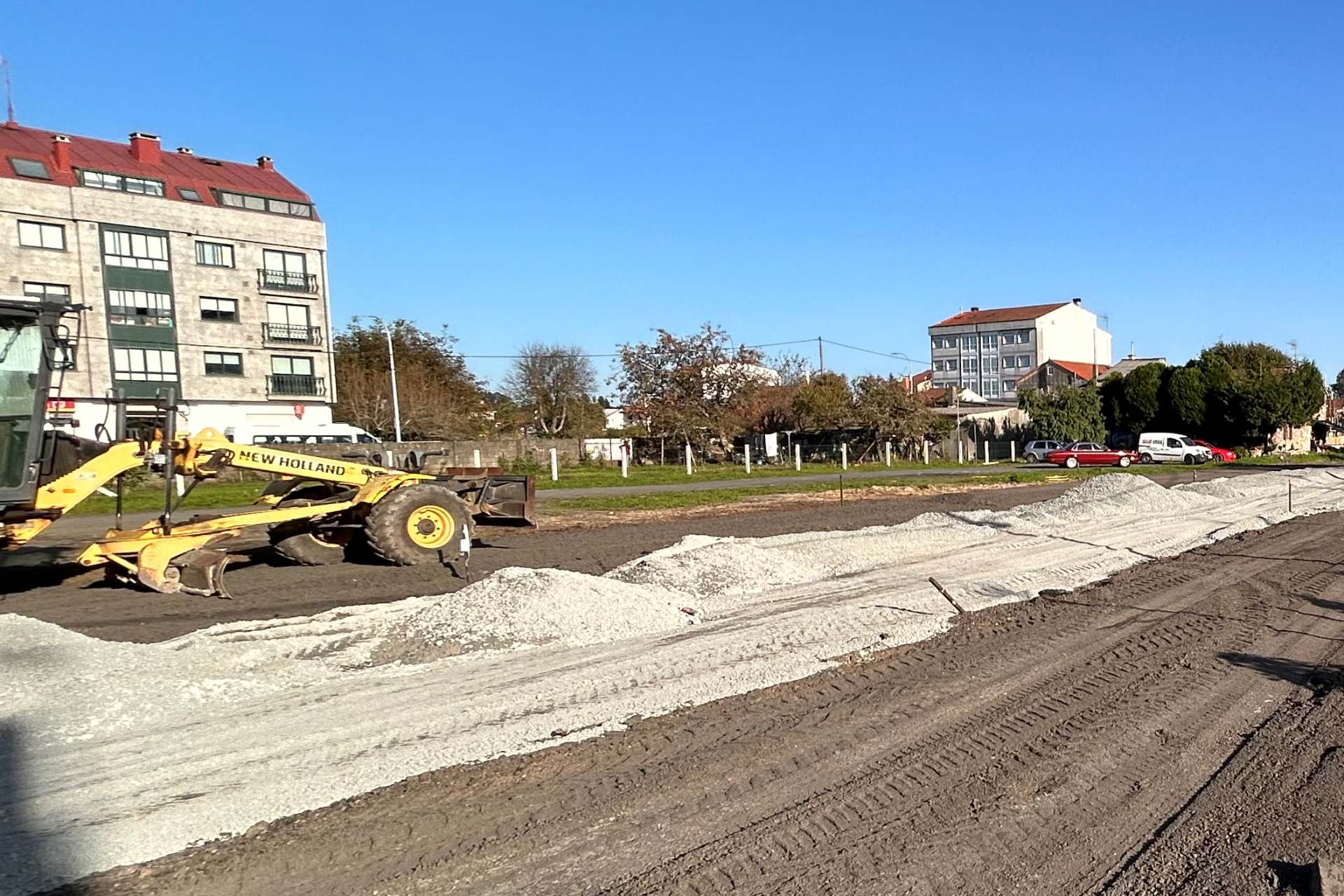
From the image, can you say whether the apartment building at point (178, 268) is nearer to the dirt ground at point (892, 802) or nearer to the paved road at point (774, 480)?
the paved road at point (774, 480)

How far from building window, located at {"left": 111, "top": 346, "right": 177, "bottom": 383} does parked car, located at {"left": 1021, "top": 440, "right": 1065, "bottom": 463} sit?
44488 mm

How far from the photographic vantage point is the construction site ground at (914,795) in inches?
160

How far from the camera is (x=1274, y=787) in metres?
4.96

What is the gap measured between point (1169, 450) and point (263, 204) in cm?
4803

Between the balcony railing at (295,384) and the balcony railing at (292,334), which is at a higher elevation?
the balcony railing at (292,334)

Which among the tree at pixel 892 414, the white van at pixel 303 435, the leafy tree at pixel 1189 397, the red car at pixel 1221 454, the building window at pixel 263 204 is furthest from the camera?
the leafy tree at pixel 1189 397

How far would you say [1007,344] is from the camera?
10412 cm

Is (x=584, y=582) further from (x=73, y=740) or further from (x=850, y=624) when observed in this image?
(x=73, y=740)

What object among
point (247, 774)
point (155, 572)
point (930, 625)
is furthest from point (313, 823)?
point (155, 572)

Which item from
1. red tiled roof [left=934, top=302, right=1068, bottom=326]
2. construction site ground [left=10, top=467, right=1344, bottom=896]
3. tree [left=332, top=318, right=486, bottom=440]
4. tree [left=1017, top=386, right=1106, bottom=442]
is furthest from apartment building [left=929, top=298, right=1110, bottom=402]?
construction site ground [left=10, top=467, right=1344, bottom=896]

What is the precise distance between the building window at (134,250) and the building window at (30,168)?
3.35m

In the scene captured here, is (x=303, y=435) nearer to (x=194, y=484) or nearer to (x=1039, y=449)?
(x=194, y=484)

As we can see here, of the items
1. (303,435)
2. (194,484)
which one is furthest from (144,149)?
(194,484)

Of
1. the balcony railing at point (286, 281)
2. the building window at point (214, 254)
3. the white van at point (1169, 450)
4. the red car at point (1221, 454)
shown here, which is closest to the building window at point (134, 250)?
the building window at point (214, 254)
